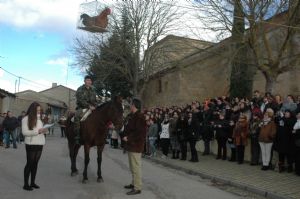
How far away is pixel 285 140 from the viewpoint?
13.7 meters

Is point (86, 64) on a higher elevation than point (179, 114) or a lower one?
higher

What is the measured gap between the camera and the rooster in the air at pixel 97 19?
A: 104 feet

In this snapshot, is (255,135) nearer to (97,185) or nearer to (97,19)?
(97,185)

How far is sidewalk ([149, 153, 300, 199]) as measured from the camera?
11.1 m

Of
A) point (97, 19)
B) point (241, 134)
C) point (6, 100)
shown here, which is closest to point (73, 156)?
point (241, 134)

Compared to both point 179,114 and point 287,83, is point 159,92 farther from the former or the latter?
point 179,114

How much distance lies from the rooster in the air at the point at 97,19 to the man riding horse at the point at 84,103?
1999 cm

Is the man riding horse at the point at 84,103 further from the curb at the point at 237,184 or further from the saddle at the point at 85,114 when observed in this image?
the curb at the point at 237,184

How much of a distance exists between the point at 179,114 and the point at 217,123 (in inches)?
97.0

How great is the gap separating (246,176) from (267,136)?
171cm

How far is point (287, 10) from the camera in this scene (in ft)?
63.6

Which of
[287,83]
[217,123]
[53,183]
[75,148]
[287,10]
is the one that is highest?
[287,10]

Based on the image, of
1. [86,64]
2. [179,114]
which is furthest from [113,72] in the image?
[179,114]

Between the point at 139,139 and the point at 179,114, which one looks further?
the point at 179,114
